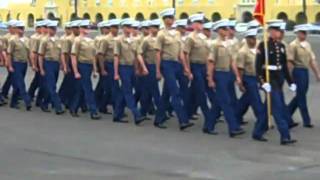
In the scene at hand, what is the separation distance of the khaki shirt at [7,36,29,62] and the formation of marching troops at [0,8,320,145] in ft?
0.07

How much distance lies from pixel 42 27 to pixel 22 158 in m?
6.55

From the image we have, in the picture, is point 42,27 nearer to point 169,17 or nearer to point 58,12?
point 169,17

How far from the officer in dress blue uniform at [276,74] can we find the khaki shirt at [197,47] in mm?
1773

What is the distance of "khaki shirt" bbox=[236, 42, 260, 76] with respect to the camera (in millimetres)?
13461

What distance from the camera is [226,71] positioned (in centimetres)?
1368

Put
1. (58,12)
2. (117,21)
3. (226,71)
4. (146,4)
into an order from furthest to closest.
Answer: (58,12) → (146,4) → (117,21) → (226,71)

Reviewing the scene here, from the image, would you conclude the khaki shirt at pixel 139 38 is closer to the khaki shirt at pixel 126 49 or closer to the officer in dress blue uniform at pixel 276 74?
the khaki shirt at pixel 126 49

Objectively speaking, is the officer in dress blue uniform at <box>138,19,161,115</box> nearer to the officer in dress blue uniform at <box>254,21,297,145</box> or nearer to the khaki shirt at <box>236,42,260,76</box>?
the khaki shirt at <box>236,42,260,76</box>

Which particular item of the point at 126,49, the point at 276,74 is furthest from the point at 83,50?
the point at 276,74

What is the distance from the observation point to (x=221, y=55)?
13.6 metres

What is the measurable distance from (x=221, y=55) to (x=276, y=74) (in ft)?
3.89

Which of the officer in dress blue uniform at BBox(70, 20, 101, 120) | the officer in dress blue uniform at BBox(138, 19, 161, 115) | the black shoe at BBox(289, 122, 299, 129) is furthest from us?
the officer in dress blue uniform at BBox(70, 20, 101, 120)

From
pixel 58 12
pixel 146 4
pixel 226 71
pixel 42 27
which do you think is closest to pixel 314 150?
pixel 226 71

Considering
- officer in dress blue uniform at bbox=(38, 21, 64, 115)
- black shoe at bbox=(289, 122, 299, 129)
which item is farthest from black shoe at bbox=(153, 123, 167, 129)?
officer in dress blue uniform at bbox=(38, 21, 64, 115)
